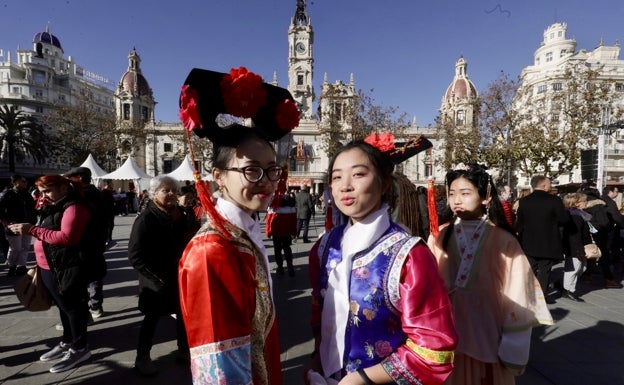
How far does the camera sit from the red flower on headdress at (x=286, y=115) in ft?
5.49

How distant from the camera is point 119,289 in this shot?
5.98 metres

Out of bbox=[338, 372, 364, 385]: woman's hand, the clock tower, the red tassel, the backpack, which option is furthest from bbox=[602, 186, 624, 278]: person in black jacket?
the clock tower

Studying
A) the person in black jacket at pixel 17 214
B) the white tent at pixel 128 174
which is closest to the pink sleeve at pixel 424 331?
the person in black jacket at pixel 17 214

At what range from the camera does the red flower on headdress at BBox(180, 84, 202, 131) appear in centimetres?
140

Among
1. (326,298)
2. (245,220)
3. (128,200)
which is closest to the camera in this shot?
(245,220)

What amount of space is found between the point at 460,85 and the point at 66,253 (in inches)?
2643

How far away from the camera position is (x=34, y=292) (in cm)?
350

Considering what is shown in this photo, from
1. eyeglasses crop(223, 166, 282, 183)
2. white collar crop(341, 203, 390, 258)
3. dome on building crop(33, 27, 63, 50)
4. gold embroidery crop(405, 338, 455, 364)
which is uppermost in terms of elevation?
dome on building crop(33, 27, 63, 50)

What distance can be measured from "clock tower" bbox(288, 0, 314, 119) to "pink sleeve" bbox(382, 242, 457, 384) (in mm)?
52657

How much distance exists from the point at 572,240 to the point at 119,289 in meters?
8.16

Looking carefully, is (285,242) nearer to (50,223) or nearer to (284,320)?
(284,320)

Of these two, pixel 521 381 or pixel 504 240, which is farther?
pixel 521 381

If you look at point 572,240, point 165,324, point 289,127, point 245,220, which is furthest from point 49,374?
point 572,240

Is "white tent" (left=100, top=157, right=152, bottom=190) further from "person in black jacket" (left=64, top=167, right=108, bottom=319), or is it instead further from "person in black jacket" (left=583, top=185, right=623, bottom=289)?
"person in black jacket" (left=583, top=185, right=623, bottom=289)
